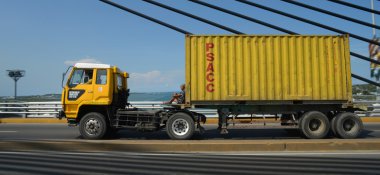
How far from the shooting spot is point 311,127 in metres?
10.3

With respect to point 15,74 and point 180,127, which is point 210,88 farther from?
point 15,74

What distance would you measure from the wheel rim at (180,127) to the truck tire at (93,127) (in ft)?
7.17

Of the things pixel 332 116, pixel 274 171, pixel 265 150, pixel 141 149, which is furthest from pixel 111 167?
pixel 332 116

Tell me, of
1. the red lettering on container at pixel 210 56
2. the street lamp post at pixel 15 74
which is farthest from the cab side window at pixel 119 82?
the street lamp post at pixel 15 74

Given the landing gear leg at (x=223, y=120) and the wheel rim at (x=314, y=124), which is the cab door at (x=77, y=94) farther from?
the wheel rim at (x=314, y=124)

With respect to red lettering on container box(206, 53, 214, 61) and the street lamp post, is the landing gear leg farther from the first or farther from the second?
the street lamp post

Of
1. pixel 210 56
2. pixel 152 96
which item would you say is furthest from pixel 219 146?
pixel 152 96

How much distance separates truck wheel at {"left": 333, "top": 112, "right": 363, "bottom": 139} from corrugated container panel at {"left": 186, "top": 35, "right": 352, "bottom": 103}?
0.56 metres

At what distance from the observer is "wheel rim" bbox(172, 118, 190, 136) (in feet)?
33.6

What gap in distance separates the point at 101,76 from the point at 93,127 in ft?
5.27

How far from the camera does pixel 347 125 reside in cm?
1034

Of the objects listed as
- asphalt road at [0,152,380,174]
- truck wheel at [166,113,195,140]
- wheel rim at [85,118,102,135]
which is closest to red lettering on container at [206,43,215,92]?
truck wheel at [166,113,195,140]

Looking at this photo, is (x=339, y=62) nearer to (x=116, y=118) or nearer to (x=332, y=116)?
(x=332, y=116)

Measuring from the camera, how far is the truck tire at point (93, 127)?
10.3 m
